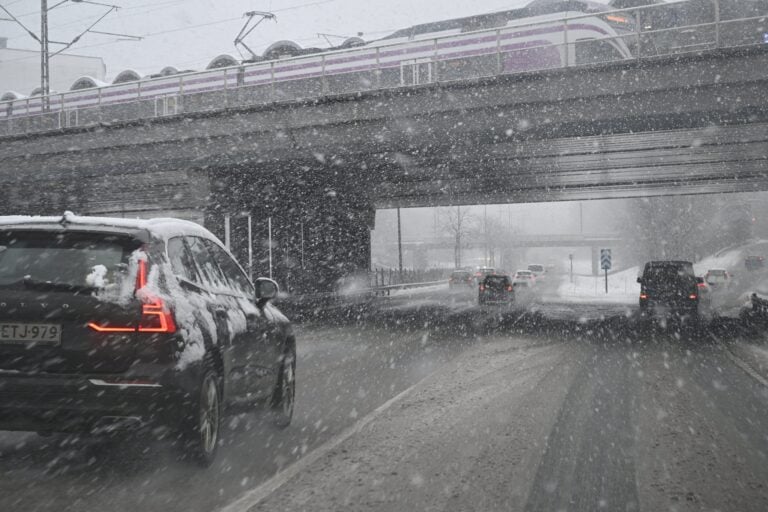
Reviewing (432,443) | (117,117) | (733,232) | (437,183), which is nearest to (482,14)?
(437,183)

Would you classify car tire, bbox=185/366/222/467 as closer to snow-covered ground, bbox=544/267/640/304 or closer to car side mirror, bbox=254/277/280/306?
car side mirror, bbox=254/277/280/306

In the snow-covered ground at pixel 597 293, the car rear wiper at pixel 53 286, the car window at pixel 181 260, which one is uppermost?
the car window at pixel 181 260

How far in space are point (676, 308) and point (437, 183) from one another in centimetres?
1520

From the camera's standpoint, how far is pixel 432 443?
19.5 ft

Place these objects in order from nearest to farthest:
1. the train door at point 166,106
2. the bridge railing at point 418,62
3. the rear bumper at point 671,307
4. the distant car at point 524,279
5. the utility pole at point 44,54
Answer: the bridge railing at point 418,62, the rear bumper at point 671,307, the train door at point 166,106, the utility pole at point 44,54, the distant car at point 524,279

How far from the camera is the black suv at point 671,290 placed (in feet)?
71.8

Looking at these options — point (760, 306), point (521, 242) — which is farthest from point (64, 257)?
point (521, 242)

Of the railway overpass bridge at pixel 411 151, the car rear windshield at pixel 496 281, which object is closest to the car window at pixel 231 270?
the railway overpass bridge at pixel 411 151

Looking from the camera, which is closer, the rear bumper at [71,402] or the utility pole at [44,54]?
the rear bumper at [71,402]

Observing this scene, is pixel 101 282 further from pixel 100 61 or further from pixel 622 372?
pixel 100 61

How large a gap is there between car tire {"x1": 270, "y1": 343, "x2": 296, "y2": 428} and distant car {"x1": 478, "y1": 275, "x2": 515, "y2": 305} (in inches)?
931

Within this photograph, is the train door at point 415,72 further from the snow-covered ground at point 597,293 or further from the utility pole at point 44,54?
the snow-covered ground at point 597,293

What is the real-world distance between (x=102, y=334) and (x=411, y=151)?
66.1 feet

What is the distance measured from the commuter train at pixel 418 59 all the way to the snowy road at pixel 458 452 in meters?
11.4
